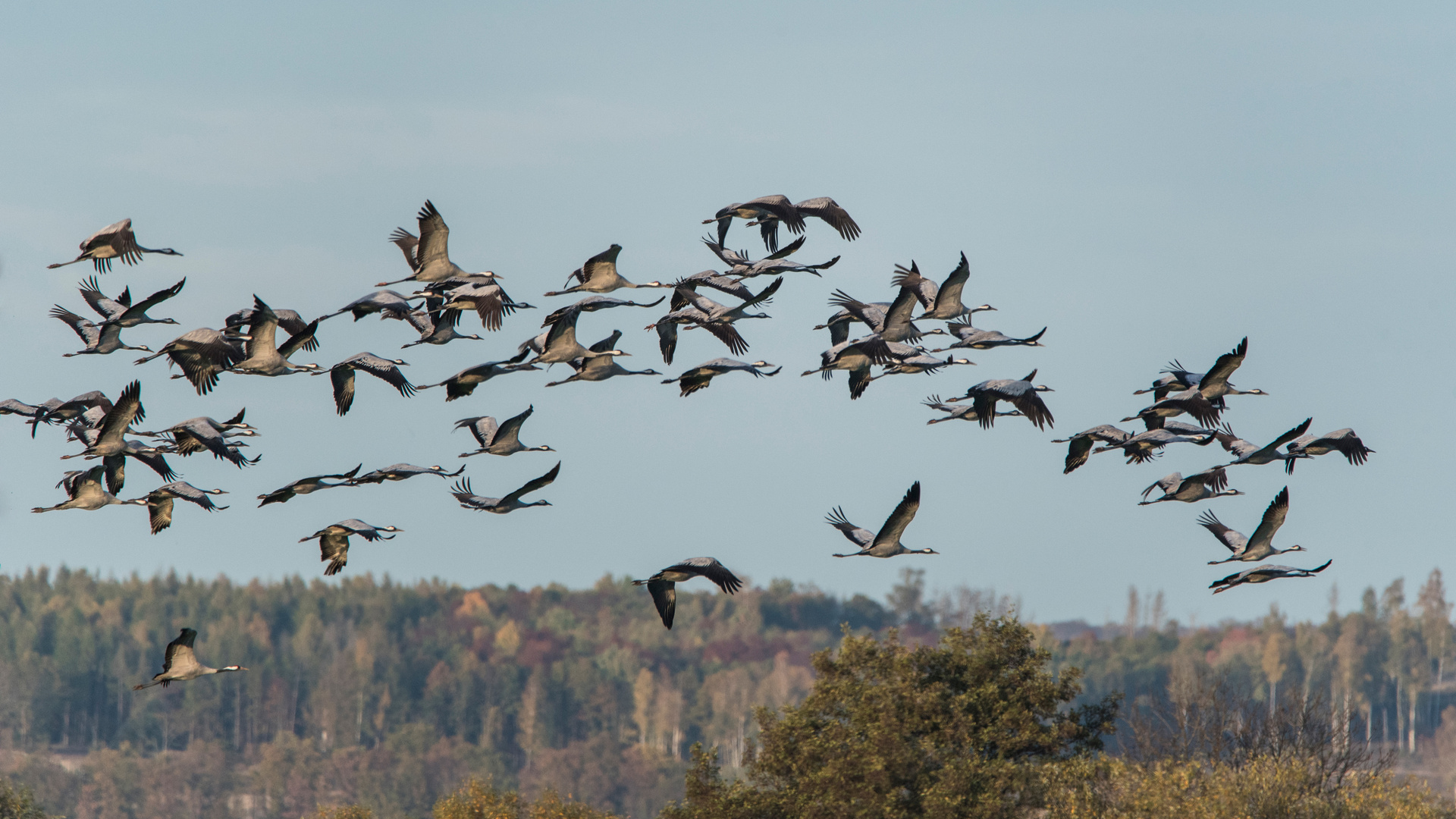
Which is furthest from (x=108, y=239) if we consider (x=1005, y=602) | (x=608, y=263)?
(x=1005, y=602)

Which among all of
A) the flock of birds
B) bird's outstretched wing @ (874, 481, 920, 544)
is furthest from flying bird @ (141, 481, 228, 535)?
bird's outstretched wing @ (874, 481, 920, 544)

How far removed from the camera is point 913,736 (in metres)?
54.8

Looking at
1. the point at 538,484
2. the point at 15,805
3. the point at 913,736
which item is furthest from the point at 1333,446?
the point at 15,805

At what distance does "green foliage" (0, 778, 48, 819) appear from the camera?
73.6m

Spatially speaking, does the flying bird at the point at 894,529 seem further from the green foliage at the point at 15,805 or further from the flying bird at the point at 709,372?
the green foliage at the point at 15,805

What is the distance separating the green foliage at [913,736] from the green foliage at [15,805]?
1337 inches

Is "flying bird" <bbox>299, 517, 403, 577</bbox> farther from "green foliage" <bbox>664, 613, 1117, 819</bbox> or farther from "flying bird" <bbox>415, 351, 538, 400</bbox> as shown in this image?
"green foliage" <bbox>664, 613, 1117, 819</bbox>

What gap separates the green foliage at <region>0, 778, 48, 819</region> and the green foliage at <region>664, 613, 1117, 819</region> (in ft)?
111

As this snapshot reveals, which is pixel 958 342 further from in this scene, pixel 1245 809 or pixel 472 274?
pixel 1245 809

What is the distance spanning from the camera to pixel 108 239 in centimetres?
3216

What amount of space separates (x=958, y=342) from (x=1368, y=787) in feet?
94.6

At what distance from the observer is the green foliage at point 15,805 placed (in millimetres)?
73625

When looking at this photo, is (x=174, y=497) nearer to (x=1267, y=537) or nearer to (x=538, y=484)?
(x=538, y=484)

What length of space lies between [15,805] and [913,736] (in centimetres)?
4147
